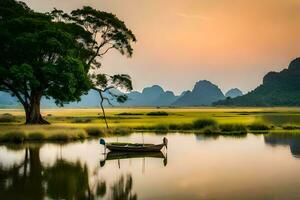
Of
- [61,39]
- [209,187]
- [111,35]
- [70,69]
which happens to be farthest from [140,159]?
[111,35]

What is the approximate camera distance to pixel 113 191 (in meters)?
18.8

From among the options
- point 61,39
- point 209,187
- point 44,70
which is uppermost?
point 61,39

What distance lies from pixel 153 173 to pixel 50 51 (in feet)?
96.6

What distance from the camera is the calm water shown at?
60.5ft

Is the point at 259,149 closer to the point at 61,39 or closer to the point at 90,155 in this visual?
the point at 90,155

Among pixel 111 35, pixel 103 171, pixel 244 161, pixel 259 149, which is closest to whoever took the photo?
pixel 103 171

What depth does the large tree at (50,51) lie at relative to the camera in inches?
1818

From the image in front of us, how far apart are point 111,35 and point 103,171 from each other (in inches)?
1304

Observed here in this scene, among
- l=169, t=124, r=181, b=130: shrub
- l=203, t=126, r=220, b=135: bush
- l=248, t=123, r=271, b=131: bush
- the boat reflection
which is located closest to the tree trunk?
l=169, t=124, r=181, b=130: shrub

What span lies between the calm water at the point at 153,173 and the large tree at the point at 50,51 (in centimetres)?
1152

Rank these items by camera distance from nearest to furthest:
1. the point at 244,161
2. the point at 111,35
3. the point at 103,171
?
1. the point at 103,171
2. the point at 244,161
3. the point at 111,35

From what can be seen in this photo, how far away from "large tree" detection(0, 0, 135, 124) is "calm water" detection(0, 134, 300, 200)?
11524mm

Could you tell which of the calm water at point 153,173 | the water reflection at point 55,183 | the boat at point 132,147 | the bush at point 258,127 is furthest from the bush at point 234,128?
the water reflection at point 55,183

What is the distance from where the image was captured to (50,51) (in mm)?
49344
